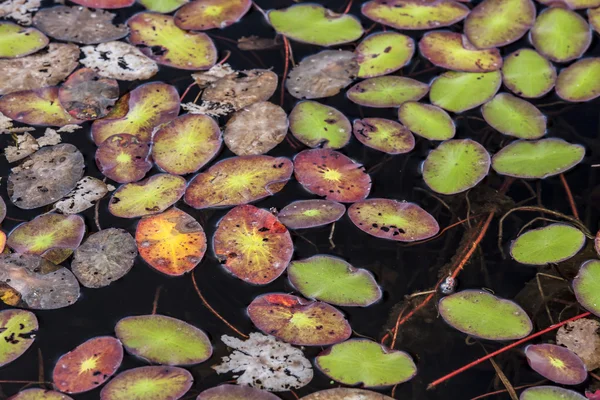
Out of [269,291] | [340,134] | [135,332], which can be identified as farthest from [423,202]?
[135,332]

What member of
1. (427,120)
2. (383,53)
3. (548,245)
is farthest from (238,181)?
(548,245)

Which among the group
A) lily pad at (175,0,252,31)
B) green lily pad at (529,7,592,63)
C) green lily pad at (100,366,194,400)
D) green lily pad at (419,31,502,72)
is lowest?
green lily pad at (100,366,194,400)

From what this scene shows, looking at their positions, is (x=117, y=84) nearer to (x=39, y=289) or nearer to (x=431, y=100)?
(x=39, y=289)

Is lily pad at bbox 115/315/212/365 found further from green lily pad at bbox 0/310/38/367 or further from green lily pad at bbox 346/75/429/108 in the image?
green lily pad at bbox 346/75/429/108

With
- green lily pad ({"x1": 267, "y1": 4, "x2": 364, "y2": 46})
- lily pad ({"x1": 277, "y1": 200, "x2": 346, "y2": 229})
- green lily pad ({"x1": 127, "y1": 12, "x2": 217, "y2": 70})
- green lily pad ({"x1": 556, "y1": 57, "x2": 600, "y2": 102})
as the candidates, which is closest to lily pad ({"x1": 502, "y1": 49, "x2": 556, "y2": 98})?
green lily pad ({"x1": 556, "y1": 57, "x2": 600, "y2": 102})

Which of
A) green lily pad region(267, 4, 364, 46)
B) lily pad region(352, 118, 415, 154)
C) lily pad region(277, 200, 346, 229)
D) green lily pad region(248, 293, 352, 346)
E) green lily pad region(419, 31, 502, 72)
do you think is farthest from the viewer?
green lily pad region(267, 4, 364, 46)

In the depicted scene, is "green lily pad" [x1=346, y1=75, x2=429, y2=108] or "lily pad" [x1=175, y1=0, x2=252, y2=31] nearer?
"green lily pad" [x1=346, y1=75, x2=429, y2=108]
